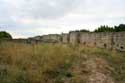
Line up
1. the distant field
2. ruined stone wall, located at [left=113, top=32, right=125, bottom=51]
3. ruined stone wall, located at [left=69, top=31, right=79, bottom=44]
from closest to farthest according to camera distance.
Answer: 1. the distant field
2. ruined stone wall, located at [left=113, top=32, right=125, bottom=51]
3. ruined stone wall, located at [left=69, top=31, right=79, bottom=44]

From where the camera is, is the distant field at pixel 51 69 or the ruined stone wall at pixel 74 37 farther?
the ruined stone wall at pixel 74 37

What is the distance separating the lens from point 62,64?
7.99 meters

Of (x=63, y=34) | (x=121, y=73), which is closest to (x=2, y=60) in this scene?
(x=121, y=73)

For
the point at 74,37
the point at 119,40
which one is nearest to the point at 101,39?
the point at 119,40

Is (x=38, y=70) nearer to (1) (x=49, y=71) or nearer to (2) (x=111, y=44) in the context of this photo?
(1) (x=49, y=71)

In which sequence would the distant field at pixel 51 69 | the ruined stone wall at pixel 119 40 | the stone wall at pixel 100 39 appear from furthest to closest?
the stone wall at pixel 100 39 < the ruined stone wall at pixel 119 40 < the distant field at pixel 51 69

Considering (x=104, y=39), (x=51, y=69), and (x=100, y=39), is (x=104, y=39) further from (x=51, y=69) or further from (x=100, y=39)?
(x=51, y=69)

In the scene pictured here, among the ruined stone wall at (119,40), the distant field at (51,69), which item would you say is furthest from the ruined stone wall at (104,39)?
the distant field at (51,69)

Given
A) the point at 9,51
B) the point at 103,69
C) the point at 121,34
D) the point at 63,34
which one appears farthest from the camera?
the point at 63,34

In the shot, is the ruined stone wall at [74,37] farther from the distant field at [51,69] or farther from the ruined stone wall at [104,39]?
the distant field at [51,69]

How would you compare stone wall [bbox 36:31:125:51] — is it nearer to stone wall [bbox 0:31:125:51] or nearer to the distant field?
stone wall [bbox 0:31:125:51]

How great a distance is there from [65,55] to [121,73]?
2.09m

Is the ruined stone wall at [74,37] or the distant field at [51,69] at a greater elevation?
the ruined stone wall at [74,37]

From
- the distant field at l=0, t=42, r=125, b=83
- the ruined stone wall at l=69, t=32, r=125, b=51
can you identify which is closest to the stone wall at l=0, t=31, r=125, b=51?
the ruined stone wall at l=69, t=32, r=125, b=51
